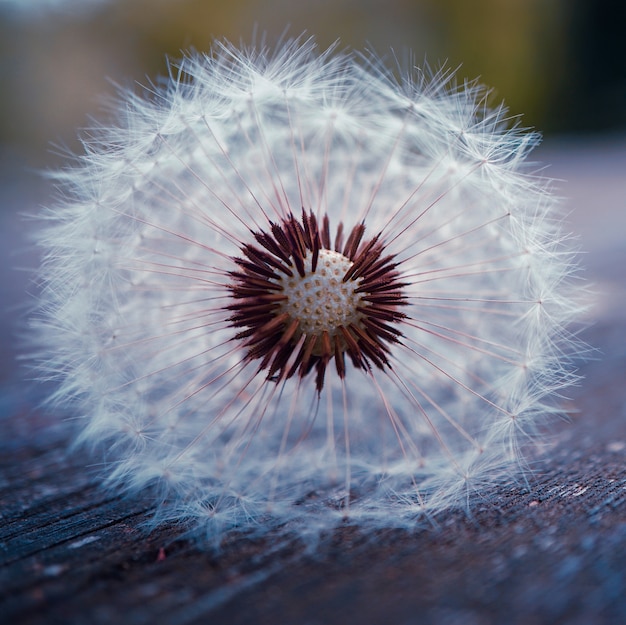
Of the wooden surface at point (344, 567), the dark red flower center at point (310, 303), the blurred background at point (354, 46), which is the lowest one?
the wooden surface at point (344, 567)

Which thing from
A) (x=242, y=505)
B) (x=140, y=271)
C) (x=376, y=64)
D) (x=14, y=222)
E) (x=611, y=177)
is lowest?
(x=242, y=505)

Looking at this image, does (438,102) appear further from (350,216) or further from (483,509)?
(483,509)

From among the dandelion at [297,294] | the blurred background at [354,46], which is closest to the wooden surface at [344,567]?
the dandelion at [297,294]

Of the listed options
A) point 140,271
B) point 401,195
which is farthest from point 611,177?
point 140,271

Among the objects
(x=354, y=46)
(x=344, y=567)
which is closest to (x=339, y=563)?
(x=344, y=567)

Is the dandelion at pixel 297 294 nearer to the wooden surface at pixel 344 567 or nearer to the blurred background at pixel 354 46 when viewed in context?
the wooden surface at pixel 344 567

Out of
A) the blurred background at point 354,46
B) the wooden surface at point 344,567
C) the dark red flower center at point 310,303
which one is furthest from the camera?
the blurred background at point 354,46

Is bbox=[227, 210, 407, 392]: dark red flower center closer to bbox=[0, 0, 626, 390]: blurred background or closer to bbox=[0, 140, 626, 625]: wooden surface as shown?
bbox=[0, 140, 626, 625]: wooden surface

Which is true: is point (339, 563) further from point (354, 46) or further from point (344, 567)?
point (354, 46)
